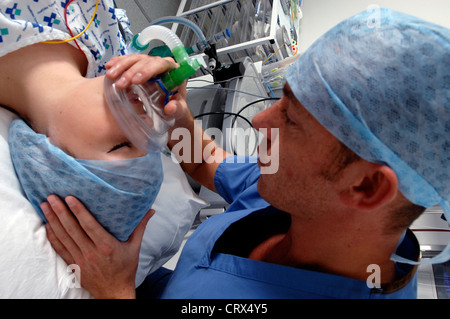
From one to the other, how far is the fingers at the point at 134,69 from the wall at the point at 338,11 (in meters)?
2.42

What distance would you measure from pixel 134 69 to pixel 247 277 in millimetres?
597

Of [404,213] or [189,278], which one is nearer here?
[404,213]

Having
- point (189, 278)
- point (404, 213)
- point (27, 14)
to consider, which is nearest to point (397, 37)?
point (404, 213)

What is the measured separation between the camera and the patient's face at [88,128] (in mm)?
576

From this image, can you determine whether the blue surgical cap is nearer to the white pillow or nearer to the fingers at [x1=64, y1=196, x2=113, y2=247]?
the fingers at [x1=64, y1=196, x2=113, y2=247]

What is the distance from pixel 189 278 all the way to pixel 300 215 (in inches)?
15.0

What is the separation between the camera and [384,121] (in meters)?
0.47

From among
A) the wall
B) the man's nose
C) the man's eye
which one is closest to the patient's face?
the man's eye

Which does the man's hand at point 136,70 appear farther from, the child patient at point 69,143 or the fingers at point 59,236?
the fingers at point 59,236

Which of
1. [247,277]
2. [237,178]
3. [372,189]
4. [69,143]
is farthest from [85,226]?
[372,189]

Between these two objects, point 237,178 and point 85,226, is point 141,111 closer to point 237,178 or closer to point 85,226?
point 85,226

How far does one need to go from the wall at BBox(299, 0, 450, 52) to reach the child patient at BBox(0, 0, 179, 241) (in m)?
2.50

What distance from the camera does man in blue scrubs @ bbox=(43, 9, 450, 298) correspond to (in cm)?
45
